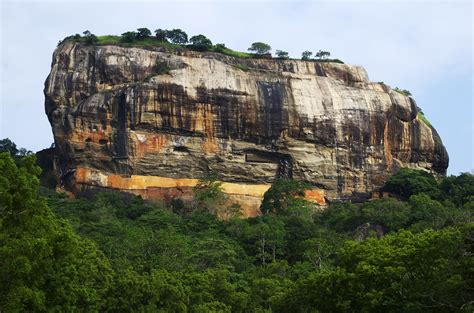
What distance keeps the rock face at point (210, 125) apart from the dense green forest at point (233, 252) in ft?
6.04

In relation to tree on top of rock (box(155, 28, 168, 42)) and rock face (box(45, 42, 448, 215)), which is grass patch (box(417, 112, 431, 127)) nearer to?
rock face (box(45, 42, 448, 215))

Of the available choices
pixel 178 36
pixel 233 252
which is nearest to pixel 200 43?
pixel 178 36

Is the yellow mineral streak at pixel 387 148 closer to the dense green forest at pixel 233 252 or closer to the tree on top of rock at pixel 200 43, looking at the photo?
the dense green forest at pixel 233 252

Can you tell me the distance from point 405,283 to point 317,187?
33.9m

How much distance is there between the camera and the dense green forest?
21.1 metres

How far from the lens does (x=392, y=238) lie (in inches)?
1040

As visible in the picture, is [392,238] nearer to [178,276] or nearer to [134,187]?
[178,276]

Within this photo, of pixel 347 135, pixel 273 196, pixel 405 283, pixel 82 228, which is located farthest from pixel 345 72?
pixel 405 283

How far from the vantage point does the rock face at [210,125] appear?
5475 centimetres

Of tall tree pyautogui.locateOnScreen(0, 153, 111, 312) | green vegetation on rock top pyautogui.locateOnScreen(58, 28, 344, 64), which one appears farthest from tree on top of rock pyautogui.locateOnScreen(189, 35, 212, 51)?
tall tree pyautogui.locateOnScreen(0, 153, 111, 312)

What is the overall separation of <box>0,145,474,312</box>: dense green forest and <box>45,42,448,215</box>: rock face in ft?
6.04

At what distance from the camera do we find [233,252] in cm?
4206

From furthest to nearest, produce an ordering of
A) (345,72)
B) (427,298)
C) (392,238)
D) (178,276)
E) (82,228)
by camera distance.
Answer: (345,72), (82,228), (178,276), (392,238), (427,298)

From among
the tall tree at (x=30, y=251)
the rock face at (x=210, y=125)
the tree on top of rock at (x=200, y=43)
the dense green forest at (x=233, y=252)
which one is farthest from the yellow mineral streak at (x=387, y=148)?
the tall tree at (x=30, y=251)
